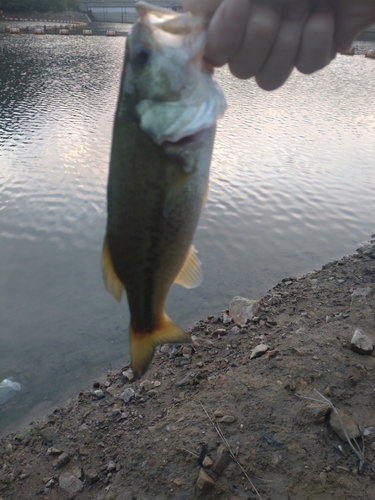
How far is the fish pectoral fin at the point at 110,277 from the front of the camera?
1836 millimetres

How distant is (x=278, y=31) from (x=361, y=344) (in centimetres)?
312

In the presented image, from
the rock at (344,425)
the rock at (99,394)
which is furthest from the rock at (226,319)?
the rock at (344,425)

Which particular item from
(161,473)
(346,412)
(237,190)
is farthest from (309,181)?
(161,473)

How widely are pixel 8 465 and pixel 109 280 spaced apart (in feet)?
8.98

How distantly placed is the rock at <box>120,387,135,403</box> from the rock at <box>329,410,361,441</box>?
6.37 feet

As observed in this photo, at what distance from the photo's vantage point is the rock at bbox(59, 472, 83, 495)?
3.17m

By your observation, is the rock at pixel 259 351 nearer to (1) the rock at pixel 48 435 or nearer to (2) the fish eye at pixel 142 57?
(1) the rock at pixel 48 435

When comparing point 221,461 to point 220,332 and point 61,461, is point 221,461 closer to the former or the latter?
point 61,461

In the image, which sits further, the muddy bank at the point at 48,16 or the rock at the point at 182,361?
the muddy bank at the point at 48,16

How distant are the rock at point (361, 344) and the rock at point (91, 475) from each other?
2603 millimetres

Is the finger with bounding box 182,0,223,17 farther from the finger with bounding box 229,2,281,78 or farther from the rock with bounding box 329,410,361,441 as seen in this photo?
the rock with bounding box 329,410,361,441

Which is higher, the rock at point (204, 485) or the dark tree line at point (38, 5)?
the rock at point (204, 485)

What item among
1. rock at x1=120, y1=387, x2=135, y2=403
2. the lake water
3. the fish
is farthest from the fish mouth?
the lake water

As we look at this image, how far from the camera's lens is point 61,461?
3422 mm
